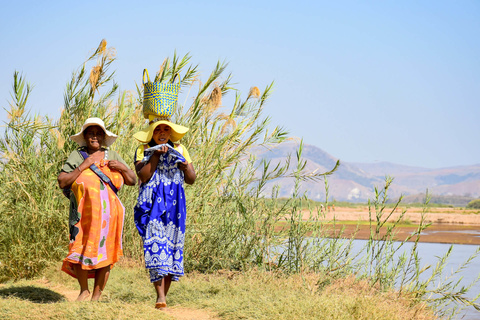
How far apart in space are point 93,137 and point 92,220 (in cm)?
84

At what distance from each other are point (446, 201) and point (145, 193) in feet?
466

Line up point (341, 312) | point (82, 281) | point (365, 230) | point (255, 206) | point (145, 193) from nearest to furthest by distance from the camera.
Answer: point (341, 312) < point (145, 193) < point (82, 281) < point (255, 206) < point (365, 230)

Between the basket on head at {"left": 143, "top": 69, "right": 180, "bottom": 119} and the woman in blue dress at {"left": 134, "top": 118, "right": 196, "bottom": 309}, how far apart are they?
14cm

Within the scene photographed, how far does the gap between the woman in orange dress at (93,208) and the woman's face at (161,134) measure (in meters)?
0.53

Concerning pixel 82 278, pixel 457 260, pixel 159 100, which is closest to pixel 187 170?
pixel 159 100

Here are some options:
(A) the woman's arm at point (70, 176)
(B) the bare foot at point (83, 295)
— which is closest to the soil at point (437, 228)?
(B) the bare foot at point (83, 295)

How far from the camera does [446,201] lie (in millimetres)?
138375

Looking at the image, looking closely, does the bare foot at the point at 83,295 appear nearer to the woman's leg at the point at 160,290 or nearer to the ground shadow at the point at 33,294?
the ground shadow at the point at 33,294

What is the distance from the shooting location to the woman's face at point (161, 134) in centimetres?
557

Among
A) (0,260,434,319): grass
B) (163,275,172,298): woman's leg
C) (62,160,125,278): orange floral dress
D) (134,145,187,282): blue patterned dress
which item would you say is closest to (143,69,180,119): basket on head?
(134,145,187,282): blue patterned dress

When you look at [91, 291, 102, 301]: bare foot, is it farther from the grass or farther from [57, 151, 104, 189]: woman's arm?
[57, 151, 104, 189]: woman's arm

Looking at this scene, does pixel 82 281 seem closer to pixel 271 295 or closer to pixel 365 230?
pixel 271 295

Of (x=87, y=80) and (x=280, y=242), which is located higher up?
(x=87, y=80)

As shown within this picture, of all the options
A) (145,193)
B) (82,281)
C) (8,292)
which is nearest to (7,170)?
(8,292)
